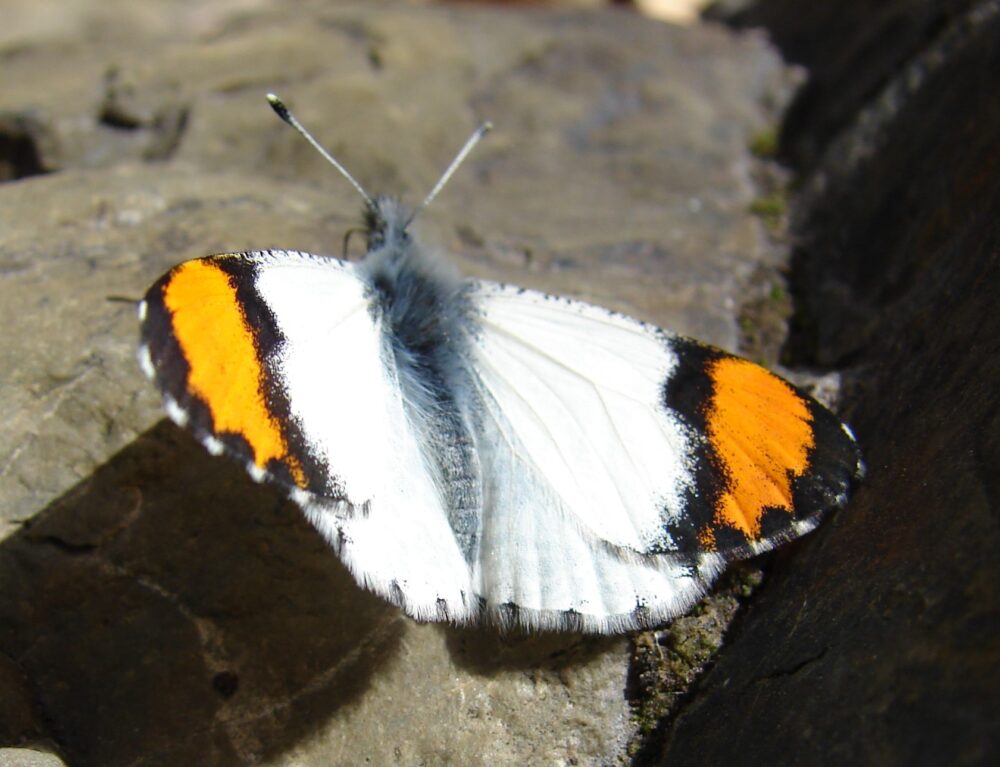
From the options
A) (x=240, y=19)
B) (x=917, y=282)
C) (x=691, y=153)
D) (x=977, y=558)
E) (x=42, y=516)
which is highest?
Result: (x=977, y=558)

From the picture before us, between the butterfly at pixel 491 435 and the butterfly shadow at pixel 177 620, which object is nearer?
the butterfly at pixel 491 435

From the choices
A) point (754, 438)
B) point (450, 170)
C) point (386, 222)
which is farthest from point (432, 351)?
point (754, 438)

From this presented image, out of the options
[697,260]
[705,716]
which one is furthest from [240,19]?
[705,716]

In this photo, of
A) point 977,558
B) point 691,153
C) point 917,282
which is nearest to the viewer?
point 977,558

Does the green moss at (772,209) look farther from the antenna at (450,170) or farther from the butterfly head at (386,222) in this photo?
the butterfly head at (386,222)

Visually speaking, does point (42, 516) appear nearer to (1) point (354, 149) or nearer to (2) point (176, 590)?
(2) point (176, 590)

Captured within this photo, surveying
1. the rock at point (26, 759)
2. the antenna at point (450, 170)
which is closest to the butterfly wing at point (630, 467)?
the antenna at point (450, 170)
